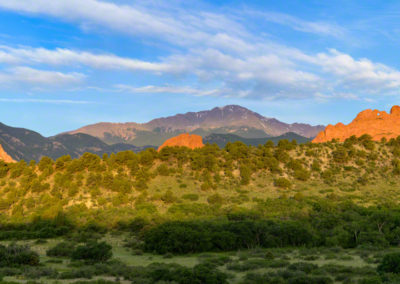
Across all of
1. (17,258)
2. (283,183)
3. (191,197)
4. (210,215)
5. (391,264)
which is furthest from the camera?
(283,183)

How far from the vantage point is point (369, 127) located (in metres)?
135

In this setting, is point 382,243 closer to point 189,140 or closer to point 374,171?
point 374,171

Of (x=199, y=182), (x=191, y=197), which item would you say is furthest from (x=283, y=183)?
(x=191, y=197)

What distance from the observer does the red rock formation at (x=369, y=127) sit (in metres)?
131

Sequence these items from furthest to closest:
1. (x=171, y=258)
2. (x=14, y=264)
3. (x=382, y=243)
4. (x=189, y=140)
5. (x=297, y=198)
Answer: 1. (x=189, y=140)
2. (x=297, y=198)
3. (x=382, y=243)
4. (x=171, y=258)
5. (x=14, y=264)

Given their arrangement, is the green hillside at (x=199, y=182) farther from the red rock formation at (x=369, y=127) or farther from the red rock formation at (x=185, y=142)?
the red rock formation at (x=369, y=127)

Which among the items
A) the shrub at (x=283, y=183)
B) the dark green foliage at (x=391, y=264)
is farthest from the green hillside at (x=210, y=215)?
the shrub at (x=283, y=183)

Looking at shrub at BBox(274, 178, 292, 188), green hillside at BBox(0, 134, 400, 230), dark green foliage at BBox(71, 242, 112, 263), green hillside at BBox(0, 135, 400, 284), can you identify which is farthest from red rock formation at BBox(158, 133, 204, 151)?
dark green foliage at BBox(71, 242, 112, 263)

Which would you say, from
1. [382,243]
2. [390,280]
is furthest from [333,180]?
[390,280]

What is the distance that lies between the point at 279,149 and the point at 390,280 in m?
66.0

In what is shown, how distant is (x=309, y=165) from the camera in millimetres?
81312

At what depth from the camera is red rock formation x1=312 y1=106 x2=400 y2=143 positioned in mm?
130875

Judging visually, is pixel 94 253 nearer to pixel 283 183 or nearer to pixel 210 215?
pixel 210 215

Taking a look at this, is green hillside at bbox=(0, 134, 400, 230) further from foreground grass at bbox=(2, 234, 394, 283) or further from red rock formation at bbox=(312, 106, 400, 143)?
red rock formation at bbox=(312, 106, 400, 143)
